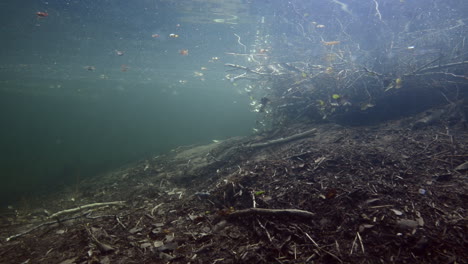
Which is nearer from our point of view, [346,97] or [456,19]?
[346,97]

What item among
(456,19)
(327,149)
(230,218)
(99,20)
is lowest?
(327,149)

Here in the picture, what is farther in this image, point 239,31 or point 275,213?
point 239,31

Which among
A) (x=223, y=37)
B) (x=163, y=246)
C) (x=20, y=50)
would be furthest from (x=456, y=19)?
(x=20, y=50)

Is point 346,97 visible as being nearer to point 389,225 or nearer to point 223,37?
point 389,225

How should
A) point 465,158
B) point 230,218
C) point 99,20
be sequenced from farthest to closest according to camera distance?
point 99,20 < point 465,158 < point 230,218

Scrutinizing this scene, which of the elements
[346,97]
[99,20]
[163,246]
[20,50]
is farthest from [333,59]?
[20,50]

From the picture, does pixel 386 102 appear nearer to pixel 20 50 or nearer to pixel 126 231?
pixel 126 231

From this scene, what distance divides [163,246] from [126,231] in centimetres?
101

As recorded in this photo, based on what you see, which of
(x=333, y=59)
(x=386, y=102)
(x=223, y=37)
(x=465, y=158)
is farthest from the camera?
(x=223, y=37)

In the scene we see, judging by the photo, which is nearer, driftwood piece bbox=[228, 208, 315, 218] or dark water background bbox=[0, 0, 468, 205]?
driftwood piece bbox=[228, 208, 315, 218]

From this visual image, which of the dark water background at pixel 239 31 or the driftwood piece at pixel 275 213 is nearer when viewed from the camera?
the driftwood piece at pixel 275 213

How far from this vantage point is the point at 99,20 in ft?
54.6

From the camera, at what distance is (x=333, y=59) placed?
12469mm

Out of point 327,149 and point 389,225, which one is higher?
point 389,225
